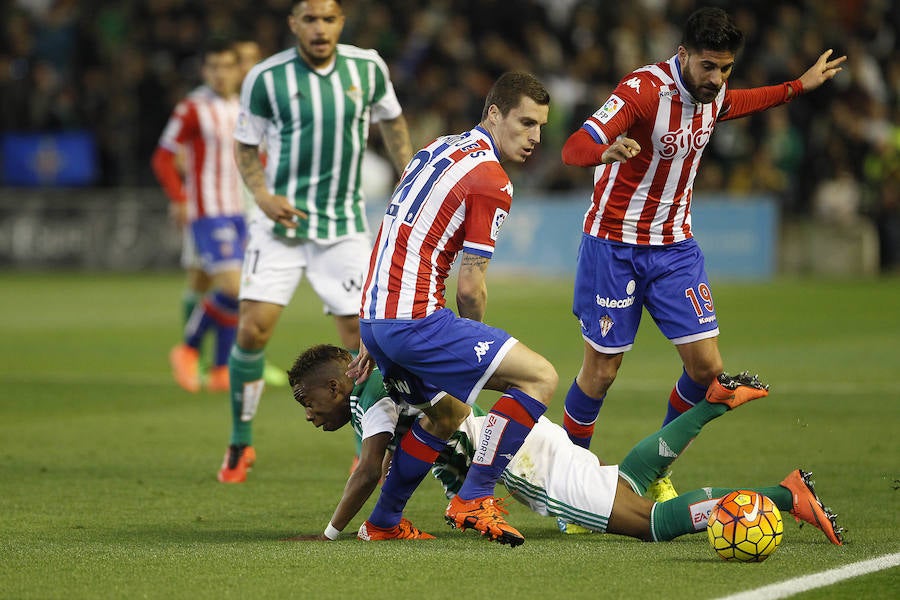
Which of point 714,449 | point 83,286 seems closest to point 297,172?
point 714,449

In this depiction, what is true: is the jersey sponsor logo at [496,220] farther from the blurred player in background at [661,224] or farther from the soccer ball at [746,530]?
the soccer ball at [746,530]

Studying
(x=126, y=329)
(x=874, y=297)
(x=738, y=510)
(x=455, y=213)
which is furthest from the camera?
(x=874, y=297)

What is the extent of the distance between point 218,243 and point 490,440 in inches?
229

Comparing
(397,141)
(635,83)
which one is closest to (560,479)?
(635,83)

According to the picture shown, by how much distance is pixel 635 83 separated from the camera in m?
6.57

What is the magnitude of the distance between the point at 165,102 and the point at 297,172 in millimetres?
16059

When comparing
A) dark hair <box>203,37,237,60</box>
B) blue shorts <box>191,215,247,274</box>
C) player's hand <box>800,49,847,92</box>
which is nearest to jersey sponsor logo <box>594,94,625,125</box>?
player's hand <box>800,49,847,92</box>

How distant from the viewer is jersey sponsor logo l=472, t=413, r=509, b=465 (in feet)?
18.4

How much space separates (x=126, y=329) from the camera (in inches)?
607

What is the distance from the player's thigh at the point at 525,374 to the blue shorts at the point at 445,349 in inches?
1.2

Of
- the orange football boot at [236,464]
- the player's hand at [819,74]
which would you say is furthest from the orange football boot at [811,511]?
the orange football boot at [236,464]

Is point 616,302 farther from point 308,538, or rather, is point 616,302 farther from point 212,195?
point 212,195

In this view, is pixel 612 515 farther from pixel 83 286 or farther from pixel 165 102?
pixel 165 102

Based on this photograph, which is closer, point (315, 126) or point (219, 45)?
point (315, 126)
